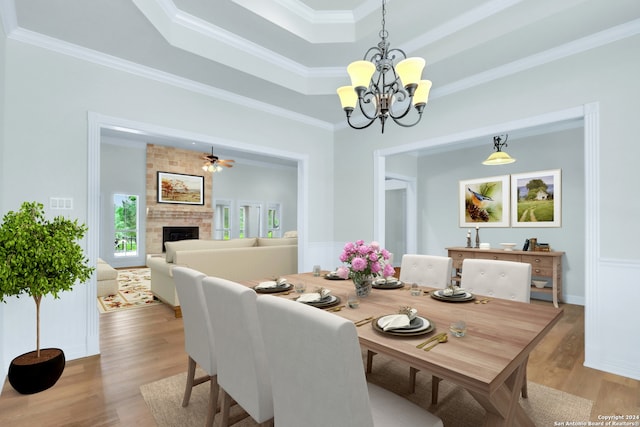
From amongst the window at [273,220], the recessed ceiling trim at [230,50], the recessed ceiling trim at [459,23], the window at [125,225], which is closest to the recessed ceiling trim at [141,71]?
the recessed ceiling trim at [230,50]

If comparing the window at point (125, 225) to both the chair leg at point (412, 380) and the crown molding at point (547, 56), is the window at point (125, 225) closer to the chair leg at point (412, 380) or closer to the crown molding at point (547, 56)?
the crown molding at point (547, 56)

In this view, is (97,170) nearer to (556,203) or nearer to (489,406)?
(489,406)

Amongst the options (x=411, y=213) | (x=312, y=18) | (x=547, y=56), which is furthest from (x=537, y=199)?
(x=312, y=18)

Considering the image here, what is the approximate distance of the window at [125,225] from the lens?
25.1ft

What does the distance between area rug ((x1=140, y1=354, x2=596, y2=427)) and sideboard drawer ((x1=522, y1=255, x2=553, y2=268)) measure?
101 inches

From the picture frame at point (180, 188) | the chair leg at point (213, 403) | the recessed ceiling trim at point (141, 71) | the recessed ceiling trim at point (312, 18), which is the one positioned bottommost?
the chair leg at point (213, 403)

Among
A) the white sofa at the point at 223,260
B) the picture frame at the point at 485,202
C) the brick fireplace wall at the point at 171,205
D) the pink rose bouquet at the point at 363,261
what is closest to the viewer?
the pink rose bouquet at the point at 363,261

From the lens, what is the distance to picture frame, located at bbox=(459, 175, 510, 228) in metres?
5.17

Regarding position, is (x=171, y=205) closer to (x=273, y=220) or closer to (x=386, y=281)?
(x=273, y=220)

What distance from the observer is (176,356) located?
2770mm

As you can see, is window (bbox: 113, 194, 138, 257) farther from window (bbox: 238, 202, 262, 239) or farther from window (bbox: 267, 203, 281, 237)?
window (bbox: 267, 203, 281, 237)

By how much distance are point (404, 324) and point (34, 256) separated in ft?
7.39

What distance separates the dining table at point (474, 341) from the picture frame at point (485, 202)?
388 cm

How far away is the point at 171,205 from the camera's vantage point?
8.19m
